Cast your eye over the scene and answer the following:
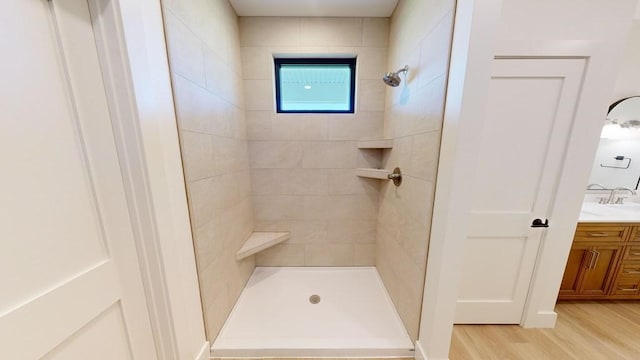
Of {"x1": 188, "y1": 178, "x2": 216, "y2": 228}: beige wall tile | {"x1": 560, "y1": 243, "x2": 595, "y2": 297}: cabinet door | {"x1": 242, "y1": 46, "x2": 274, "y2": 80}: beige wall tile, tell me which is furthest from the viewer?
{"x1": 242, "y1": 46, "x2": 274, "y2": 80}: beige wall tile

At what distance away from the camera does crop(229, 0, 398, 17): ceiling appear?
1.64m

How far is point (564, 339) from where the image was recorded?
1.46m

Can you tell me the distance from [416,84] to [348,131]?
785 millimetres

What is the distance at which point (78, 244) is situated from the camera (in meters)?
0.69

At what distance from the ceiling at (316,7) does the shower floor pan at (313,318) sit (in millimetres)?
2482

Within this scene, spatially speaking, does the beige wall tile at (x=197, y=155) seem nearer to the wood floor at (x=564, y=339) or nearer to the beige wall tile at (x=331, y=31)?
the beige wall tile at (x=331, y=31)

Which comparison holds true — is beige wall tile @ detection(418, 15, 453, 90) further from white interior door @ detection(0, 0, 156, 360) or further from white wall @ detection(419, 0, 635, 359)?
white interior door @ detection(0, 0, 156, 360)

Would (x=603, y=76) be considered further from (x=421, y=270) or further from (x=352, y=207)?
(x=352, y=207)

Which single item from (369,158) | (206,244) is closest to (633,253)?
(369,158)

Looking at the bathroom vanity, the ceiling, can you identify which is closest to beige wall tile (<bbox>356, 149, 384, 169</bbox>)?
the ceiling

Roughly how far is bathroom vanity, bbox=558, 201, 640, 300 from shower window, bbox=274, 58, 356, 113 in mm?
2227

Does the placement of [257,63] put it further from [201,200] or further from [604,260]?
[604,260]

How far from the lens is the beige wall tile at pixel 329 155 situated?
2045 millimetres

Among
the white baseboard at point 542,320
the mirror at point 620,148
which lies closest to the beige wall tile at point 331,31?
the mirror at point 620,148
